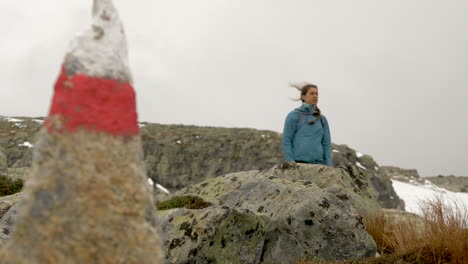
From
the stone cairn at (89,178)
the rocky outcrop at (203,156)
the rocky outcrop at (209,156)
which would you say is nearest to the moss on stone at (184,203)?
the stone cairn at (89,178)

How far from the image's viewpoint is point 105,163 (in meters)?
2.45

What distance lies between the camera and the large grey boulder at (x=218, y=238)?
5.78 metres

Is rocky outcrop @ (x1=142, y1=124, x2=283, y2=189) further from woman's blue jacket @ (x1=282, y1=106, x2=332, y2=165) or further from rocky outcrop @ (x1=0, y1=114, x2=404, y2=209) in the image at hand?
woman's blue jacket @ (x1=282, y1=106, x2=332, y2=165)

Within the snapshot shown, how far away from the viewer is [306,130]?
8727 millimetres

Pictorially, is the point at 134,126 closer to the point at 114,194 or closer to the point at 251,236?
the point at 114,194

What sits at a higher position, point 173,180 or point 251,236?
point 251,236

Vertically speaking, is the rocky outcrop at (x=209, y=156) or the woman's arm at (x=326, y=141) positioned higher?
the woman's arm at (x=326, y=141)

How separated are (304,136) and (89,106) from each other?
21.9 feet

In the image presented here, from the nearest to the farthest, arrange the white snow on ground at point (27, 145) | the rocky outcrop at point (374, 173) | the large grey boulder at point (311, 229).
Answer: the large grey boulder at point (311, 229) < the rocky outcrop at point (374, 173) < the white snow on ground at point (27, 145)

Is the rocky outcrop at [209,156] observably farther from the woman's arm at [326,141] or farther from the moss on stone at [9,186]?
the moss on stone at [9,186]

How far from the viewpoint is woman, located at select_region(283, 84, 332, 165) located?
867 cm

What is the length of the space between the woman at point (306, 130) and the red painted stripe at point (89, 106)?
6377 mm

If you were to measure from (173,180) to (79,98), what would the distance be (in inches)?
935

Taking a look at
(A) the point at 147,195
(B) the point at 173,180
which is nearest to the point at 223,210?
(A) the point at 147,195
